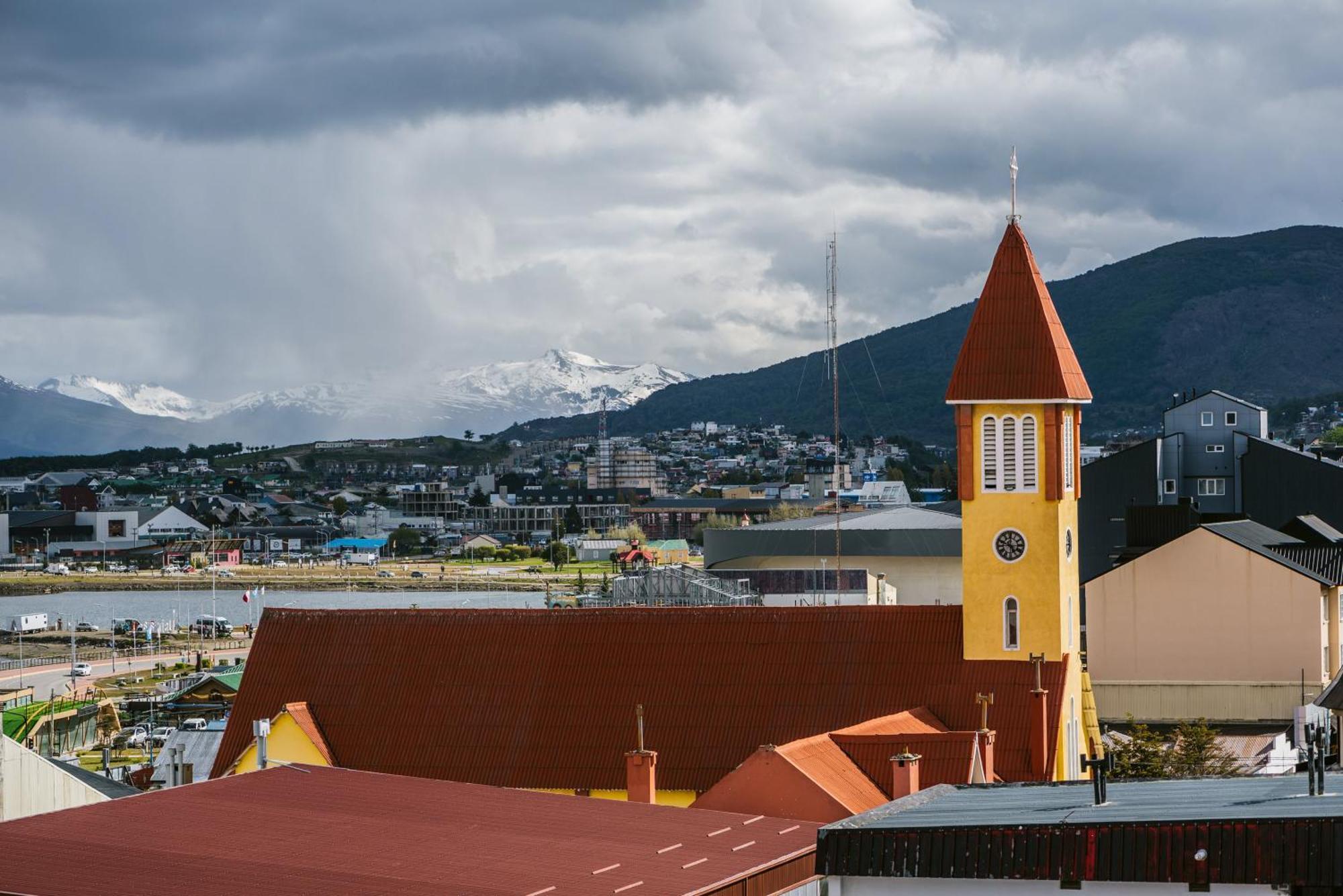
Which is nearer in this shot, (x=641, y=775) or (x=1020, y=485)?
(x=641, y=775)

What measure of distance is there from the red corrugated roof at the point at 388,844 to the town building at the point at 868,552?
6027 centimetres

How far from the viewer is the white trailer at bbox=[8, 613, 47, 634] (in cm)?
13475

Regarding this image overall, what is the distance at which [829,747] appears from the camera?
29562 mm

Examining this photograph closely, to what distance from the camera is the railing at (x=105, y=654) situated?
11150cm

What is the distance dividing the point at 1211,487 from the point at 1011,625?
5538 cm

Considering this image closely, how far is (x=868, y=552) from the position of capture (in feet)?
300

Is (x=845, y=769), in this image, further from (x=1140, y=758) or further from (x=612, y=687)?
(x=1140, y=758)

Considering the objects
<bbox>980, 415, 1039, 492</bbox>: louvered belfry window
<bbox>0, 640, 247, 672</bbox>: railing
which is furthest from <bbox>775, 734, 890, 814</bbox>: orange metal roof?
<bbox>0, 640, 247, 672</bbox>: railing

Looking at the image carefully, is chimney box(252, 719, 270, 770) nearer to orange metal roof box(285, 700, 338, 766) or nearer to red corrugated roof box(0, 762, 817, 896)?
orange metal roof box(285, 700, 338, 766)

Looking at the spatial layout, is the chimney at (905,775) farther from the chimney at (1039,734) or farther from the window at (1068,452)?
the window at (1068,452)

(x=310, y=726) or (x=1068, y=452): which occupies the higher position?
(x=1068, y=452)

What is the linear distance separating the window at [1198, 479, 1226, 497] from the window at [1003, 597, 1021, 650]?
54887 mm

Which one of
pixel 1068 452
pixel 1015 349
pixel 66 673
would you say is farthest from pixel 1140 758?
pixel 66 673

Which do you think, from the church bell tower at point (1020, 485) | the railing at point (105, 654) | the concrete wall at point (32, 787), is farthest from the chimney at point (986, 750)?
the railing at point (105, 654)
